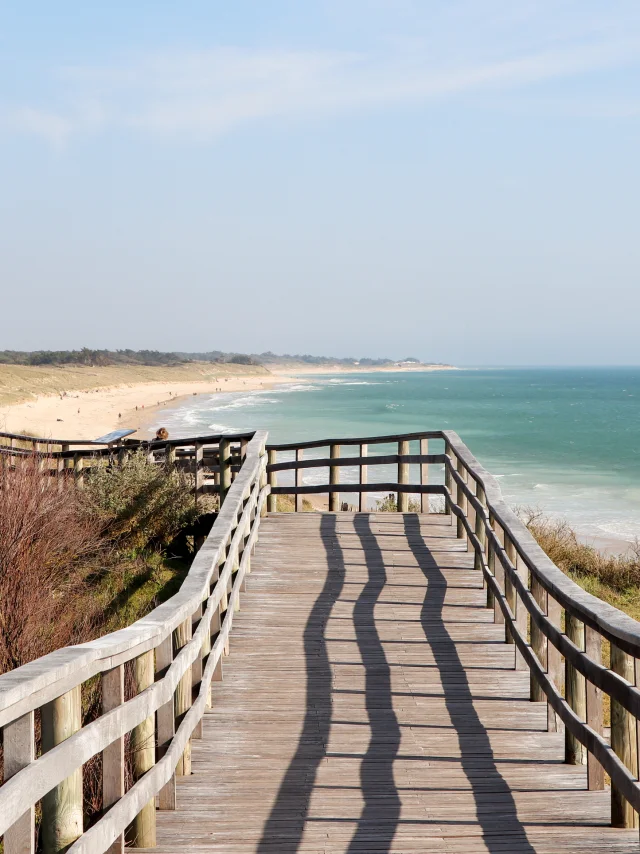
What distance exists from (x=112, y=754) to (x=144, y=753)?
0.62 metres

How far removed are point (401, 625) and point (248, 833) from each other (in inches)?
135

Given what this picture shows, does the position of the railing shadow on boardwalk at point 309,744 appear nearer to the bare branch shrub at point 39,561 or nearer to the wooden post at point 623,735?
the wooden post at point 623,735

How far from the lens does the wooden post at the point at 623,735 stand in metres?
4.06

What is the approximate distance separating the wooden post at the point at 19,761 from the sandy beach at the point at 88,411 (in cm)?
3439

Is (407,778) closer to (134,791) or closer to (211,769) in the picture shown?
(211,769)

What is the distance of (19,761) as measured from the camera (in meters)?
2.50

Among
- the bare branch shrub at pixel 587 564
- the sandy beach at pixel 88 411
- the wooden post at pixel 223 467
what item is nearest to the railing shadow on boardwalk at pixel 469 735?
the wooden post at pixel 223 467

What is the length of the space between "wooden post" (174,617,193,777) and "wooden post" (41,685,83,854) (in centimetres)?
155

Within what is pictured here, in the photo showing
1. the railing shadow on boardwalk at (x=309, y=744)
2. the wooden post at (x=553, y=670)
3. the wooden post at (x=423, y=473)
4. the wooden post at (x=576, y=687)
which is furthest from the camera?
the wooden post at (x=423, y=473)

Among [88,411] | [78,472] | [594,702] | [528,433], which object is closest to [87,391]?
[88,411]

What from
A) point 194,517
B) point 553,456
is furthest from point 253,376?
point 194,517

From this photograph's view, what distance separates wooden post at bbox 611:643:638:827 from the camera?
4.06m

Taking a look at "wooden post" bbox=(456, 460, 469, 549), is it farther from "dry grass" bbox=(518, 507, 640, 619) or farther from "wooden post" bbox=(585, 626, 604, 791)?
"wooden post" bbox=(585, 626, 604, 791)

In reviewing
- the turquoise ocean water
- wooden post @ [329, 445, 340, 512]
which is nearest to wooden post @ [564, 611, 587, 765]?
wooden post @ [329, 445, 340, 512]
